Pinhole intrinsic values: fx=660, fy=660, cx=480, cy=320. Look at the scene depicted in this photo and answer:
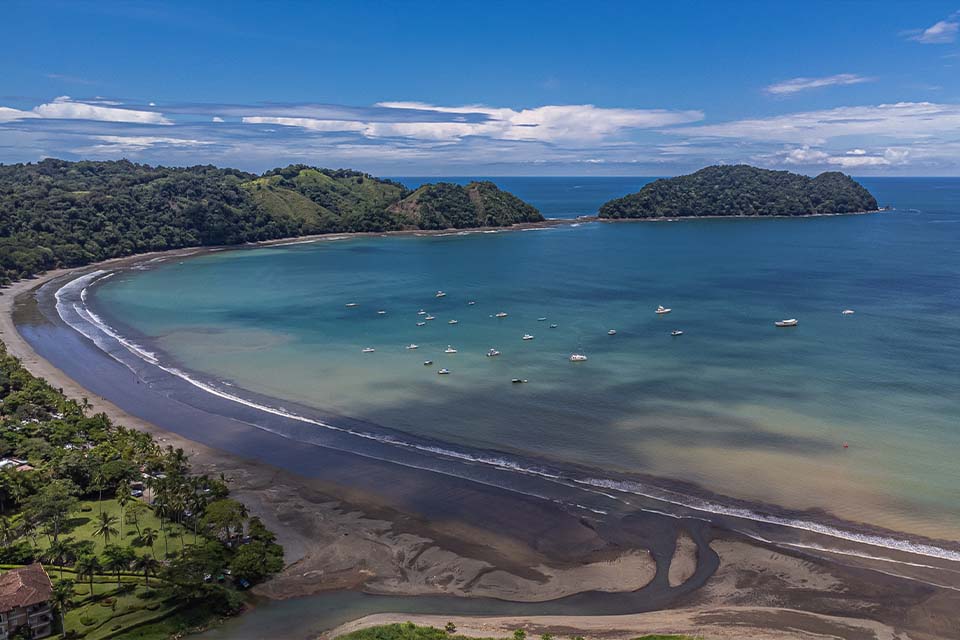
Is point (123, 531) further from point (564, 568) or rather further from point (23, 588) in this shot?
point (564, 568)

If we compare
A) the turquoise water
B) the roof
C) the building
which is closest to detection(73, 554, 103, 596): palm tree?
the roof

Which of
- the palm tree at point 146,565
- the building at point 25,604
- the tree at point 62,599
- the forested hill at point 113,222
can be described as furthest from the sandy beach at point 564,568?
the forested hill at point 113,222

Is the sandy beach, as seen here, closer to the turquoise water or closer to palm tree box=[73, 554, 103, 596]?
the turquoise water

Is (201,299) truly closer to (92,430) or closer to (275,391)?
(275,391)

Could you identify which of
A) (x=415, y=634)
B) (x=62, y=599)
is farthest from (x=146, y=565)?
(x=415, y=634)

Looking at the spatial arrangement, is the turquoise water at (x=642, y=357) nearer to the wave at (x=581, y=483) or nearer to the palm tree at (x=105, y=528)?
the wave at (x=581, y=483)

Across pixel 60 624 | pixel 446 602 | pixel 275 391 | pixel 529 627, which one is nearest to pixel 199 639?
pixel 60 624
